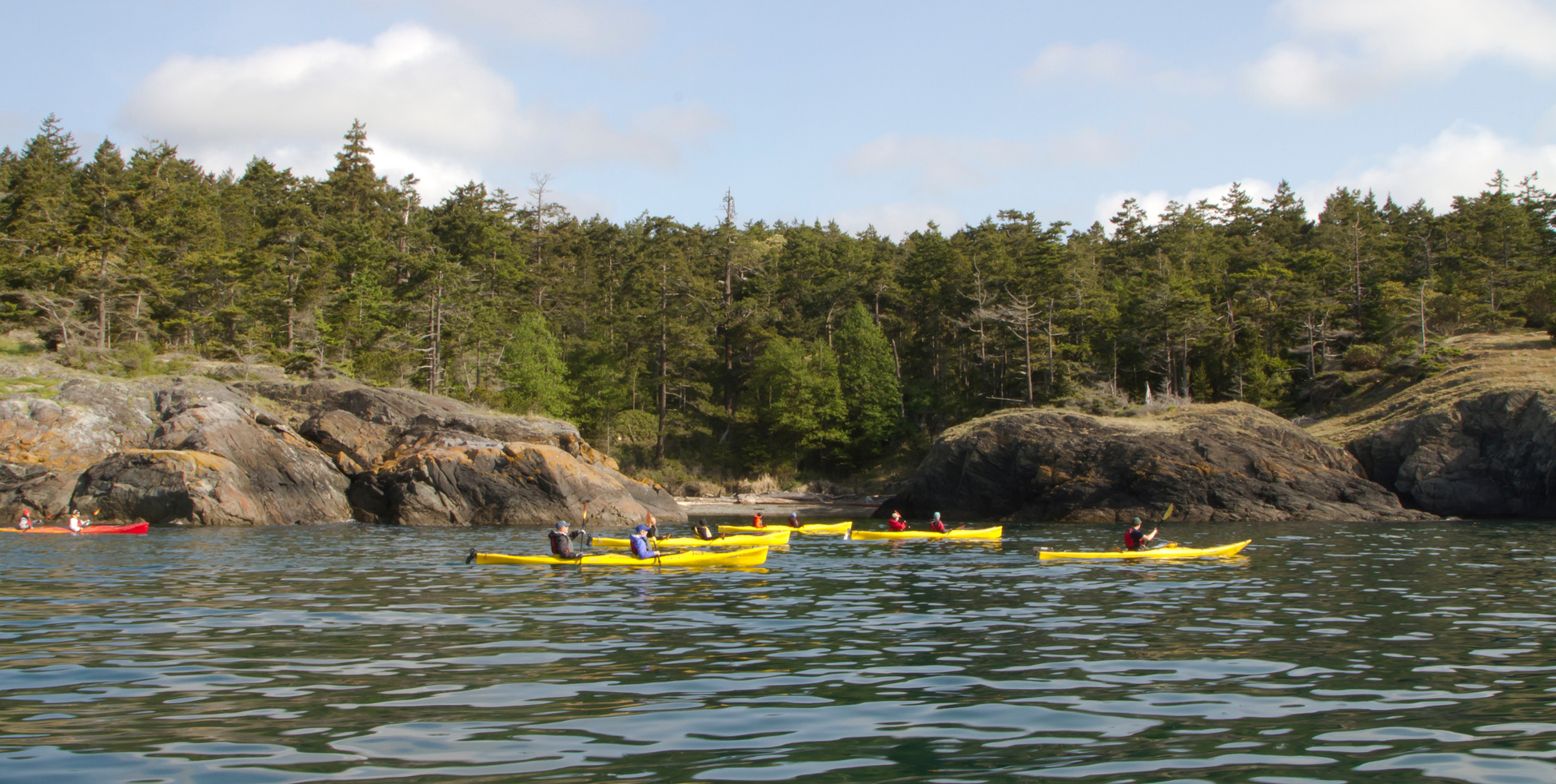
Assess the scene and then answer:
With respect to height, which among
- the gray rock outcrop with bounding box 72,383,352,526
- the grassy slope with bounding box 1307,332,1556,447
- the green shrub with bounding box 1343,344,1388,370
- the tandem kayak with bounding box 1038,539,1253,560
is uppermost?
the green shrub with bounding box 1343,344,1388,370

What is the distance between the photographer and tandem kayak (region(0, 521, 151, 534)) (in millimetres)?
28953

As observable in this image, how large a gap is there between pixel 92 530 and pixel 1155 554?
30772 millimetres

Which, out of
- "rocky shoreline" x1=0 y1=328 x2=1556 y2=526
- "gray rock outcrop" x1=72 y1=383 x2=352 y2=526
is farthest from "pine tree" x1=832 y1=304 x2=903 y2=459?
"gray rock outcrop" x1=72 y1=383 x2=352 y2=526

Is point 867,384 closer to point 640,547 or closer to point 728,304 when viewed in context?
point 728,304

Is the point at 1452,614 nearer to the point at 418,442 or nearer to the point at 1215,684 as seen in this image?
the point at 1215,684

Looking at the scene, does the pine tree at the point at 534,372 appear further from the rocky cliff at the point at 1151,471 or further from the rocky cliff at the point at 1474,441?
the rocky cliff at the point at 1474,441

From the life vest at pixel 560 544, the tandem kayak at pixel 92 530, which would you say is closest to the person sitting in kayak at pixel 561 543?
the life vest at pixel 560 544

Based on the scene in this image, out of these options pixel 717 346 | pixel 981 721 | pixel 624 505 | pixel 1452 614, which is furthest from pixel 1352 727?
pixel 717 346

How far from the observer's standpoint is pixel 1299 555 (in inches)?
→ 901

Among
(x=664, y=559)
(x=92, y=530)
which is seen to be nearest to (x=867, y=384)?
(x=92, y=530)

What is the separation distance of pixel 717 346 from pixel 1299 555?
53.1 m

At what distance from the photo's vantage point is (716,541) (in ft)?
87.0

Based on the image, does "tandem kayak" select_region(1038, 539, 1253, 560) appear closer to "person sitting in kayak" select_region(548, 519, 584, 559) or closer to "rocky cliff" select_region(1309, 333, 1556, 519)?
"person sitting in kayak" select_region(548, 519, 584, 559)

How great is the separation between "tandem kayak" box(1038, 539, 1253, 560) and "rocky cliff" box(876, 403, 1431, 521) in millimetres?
16686
